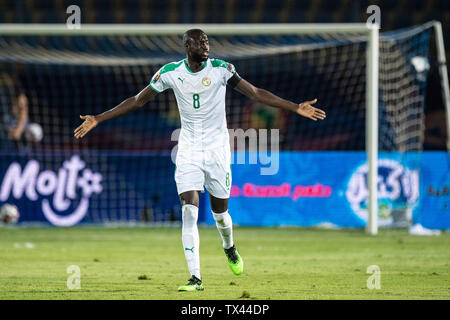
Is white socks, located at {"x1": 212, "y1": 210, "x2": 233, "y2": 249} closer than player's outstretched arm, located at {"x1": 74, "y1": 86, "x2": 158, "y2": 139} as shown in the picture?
No

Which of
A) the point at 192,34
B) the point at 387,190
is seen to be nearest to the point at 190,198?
the point at 192,34

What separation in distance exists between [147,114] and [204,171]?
513 inches

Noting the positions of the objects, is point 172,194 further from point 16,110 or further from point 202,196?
point 16,110

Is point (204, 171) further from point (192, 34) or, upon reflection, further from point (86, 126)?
point (192, 34)

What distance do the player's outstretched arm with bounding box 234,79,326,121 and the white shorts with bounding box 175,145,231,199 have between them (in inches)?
21.2

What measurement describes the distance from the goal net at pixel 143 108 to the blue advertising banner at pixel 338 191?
3.54ft

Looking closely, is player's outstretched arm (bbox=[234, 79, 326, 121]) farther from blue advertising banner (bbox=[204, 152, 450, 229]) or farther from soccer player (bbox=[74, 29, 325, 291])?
blue advertising banner (bbox=[204, 152, 450, 229])

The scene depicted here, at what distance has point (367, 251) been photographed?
37.6 feet

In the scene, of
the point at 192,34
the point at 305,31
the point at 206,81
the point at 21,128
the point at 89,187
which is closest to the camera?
the point at 192,34

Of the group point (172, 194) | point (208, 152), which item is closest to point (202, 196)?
point (172, 194)

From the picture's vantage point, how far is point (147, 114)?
67.3ft

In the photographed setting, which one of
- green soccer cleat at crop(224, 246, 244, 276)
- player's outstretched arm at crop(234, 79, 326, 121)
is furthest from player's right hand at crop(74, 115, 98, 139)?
green soccer cleat at crop(224, 246, 244, 276)

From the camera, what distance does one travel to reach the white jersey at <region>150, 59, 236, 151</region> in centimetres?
750

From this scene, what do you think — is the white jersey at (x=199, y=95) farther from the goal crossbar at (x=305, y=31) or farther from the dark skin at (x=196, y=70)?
the goal crossbar at (x=305, y=31)
